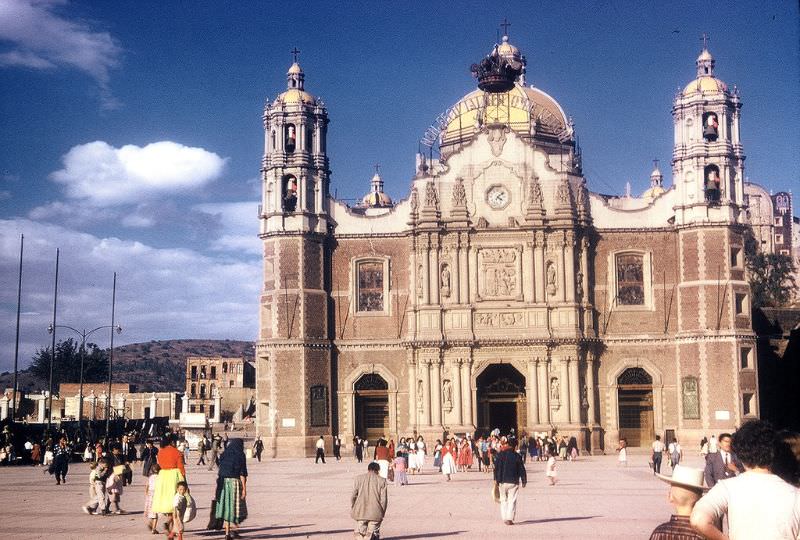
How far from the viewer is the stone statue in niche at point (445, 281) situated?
56.1 meters

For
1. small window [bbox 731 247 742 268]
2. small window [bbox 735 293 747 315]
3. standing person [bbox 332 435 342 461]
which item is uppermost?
small window [bbox 731 247 742 268]

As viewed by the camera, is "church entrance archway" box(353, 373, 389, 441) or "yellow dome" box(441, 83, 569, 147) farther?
"yellow dome" box(441, 83, 569, 147)

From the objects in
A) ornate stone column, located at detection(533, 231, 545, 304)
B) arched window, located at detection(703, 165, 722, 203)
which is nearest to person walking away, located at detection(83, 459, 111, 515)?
ornate stone column, located at detection(533, 231, 545, 304)

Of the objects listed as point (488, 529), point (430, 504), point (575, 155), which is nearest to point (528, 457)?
point (575, 155)

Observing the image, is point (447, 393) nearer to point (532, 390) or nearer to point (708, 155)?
point (532, 390)

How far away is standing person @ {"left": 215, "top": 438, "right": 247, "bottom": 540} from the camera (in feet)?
61.0

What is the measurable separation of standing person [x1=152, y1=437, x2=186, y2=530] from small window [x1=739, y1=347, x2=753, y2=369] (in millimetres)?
40446

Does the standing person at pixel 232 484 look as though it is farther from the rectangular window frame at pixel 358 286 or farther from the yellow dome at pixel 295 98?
the yellow dome at pixel 295 98

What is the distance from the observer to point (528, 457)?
177ft

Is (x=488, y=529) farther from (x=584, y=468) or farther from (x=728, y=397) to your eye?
(x=728, y=397)

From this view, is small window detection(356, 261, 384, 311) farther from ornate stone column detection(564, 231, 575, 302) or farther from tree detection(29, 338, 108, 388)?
tree detection(29, 338, 108, 388)

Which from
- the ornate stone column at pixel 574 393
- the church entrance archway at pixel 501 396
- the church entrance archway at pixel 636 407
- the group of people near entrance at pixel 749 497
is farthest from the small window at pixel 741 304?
the group of people near entrance at pixel 749 497

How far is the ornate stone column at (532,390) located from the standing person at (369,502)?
37525 millimetres

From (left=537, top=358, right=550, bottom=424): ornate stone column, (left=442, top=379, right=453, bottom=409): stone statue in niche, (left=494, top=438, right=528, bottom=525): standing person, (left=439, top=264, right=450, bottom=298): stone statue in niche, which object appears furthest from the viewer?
(left=439, top=264, right=450, bottom=298): stone statue in niche
